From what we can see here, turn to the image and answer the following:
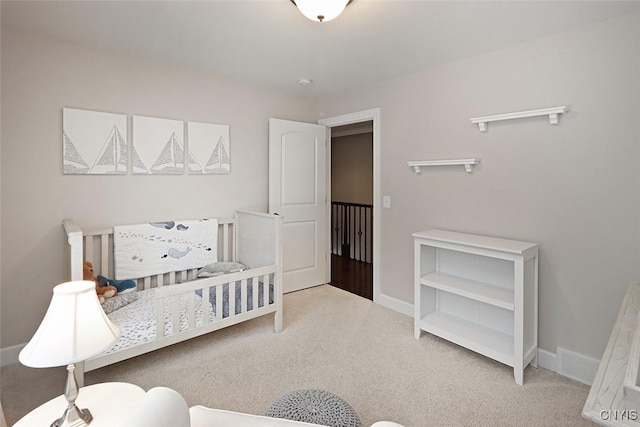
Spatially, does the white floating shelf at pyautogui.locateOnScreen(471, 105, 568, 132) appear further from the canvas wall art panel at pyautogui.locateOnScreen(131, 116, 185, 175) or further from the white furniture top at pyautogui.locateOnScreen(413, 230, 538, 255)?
the canvas wall art panel at pyautogui.locateOnScreen(131, 116, 185, 175)

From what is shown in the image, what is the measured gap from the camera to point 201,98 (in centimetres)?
311

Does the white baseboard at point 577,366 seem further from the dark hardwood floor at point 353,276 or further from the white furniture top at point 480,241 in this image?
the dark hardwood floor at point 353,276

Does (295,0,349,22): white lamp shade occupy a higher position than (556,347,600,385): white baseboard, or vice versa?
(295,0,349,22): white lamp shade

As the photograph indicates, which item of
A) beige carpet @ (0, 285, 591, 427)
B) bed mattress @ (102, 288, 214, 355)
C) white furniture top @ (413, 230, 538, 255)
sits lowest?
beige carpet @ (0, 285, 591, 427)

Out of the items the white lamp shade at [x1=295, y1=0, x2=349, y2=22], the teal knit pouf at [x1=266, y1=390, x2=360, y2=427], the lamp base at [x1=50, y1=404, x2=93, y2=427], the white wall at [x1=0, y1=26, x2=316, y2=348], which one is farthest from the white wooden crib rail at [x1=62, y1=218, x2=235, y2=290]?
the white lamp shade at [x1=295, y1=0, x2=349, y2=22]

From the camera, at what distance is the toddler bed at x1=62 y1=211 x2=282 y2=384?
2.10 metres

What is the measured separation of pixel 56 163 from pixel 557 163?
3555 mm

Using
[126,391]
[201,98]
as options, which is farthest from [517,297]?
[201,98]

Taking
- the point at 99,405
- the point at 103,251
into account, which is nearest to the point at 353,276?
the point at 103,251

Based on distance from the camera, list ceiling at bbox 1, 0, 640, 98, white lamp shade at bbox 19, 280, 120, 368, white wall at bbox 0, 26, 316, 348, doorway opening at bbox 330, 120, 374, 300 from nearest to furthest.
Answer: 1. white lamp shade at bbox 19, 280, 120, 368
2. ceiling at bbox 1, 0, 640, 98
3. white wall at bbox 0, 26, 316, 348
4. doorway opening at bbox 330, 120, 374, 300

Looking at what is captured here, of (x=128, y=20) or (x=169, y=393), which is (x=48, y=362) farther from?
(x=128, y=20)

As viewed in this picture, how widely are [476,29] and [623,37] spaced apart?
0.81m

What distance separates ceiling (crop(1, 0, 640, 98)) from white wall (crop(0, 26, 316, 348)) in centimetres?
17

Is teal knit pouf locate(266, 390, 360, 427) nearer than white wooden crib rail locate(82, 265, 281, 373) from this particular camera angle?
Yes
